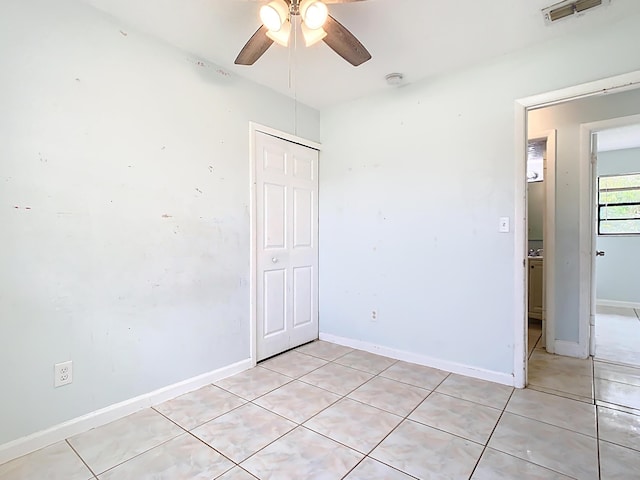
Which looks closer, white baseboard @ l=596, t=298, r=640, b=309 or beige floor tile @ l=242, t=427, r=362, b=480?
beige floor tile @ l=242, t=427, r=362, b=480

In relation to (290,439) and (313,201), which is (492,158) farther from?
(290,439)

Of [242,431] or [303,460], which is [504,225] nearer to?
[303,460]

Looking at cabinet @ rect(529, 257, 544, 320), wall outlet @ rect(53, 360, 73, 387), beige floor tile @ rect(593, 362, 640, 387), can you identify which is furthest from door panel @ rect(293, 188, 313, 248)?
cabinet @ rect(529, 257, 544, 320)

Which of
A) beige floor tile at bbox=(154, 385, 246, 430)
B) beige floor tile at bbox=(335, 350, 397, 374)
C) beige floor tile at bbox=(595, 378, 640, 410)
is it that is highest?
beige floor tile at bbox=(595, 378, 640, 410)

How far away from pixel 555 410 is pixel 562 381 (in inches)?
22.0

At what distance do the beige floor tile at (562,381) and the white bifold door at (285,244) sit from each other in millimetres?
1994

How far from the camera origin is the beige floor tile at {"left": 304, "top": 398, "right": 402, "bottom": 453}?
6.01 feet

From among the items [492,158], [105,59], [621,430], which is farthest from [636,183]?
[105,59]

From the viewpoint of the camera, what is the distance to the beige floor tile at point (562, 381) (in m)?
2.39

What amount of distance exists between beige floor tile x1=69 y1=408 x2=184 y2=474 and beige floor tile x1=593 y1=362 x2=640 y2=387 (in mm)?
3106

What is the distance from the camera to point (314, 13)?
1591 millimetres

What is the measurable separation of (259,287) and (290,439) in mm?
1362

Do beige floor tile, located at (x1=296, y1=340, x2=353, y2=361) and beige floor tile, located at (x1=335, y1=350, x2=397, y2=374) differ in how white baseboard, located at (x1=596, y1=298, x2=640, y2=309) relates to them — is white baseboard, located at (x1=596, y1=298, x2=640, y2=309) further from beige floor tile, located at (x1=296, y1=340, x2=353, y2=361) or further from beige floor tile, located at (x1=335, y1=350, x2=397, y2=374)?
beige floor tile, located at (x1=296, y1=340, x2=353, y2=361)

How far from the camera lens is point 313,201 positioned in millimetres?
3539
